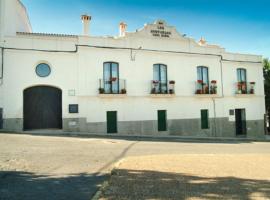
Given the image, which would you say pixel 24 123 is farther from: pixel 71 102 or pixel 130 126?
pixel 130 126

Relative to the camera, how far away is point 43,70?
18328mm

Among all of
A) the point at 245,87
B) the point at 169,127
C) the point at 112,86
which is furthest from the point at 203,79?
the point at 112,86

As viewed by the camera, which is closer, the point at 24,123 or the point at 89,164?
the point at 89,164

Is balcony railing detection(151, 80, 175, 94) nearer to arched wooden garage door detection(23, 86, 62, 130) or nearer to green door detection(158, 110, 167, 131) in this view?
green door detection(158, 110, 167, 131)

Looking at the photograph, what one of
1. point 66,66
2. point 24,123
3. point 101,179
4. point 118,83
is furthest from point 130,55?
point 101,179

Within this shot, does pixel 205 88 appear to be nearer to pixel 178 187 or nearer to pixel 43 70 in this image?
pixel 43 70

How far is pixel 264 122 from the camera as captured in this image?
1005 inches

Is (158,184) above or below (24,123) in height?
below

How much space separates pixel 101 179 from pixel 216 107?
1833 cm

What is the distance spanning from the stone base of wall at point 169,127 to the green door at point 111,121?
0.29 m

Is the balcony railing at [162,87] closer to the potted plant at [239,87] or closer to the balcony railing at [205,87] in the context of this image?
the balcony railing at [205,87]

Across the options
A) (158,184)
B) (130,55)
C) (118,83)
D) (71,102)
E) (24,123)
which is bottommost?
(158,184)

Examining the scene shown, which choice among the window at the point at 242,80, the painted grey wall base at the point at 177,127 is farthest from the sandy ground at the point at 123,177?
the window at the point at 242,80

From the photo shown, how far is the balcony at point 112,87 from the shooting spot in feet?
64.1
